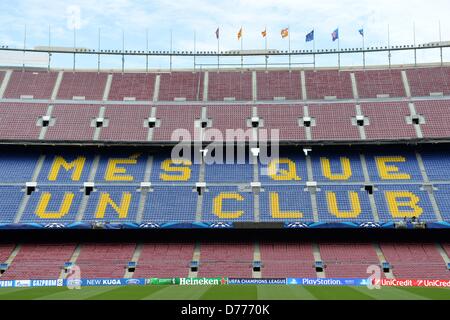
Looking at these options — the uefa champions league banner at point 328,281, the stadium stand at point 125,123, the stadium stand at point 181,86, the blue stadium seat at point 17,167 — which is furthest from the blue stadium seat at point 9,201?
the uefa champions league banner at point 328,281

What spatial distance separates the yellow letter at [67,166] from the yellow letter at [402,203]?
28.9 m

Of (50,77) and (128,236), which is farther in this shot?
(50,77)

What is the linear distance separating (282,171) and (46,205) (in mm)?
22004

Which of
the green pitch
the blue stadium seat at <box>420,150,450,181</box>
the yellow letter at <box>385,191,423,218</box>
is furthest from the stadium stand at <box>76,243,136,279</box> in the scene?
the blue stadium seat at <box>420,150,450,181</box>

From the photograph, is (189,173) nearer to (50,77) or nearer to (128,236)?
(128,236)

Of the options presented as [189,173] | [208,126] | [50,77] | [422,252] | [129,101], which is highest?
[50,77]

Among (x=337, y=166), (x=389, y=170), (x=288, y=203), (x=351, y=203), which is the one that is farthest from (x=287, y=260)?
(x=389, y=170)

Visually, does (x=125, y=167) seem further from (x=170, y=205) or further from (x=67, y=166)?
(x=170, y=205)

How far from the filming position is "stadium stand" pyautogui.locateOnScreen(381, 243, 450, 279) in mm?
43406

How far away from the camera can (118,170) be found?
54.6 meters
